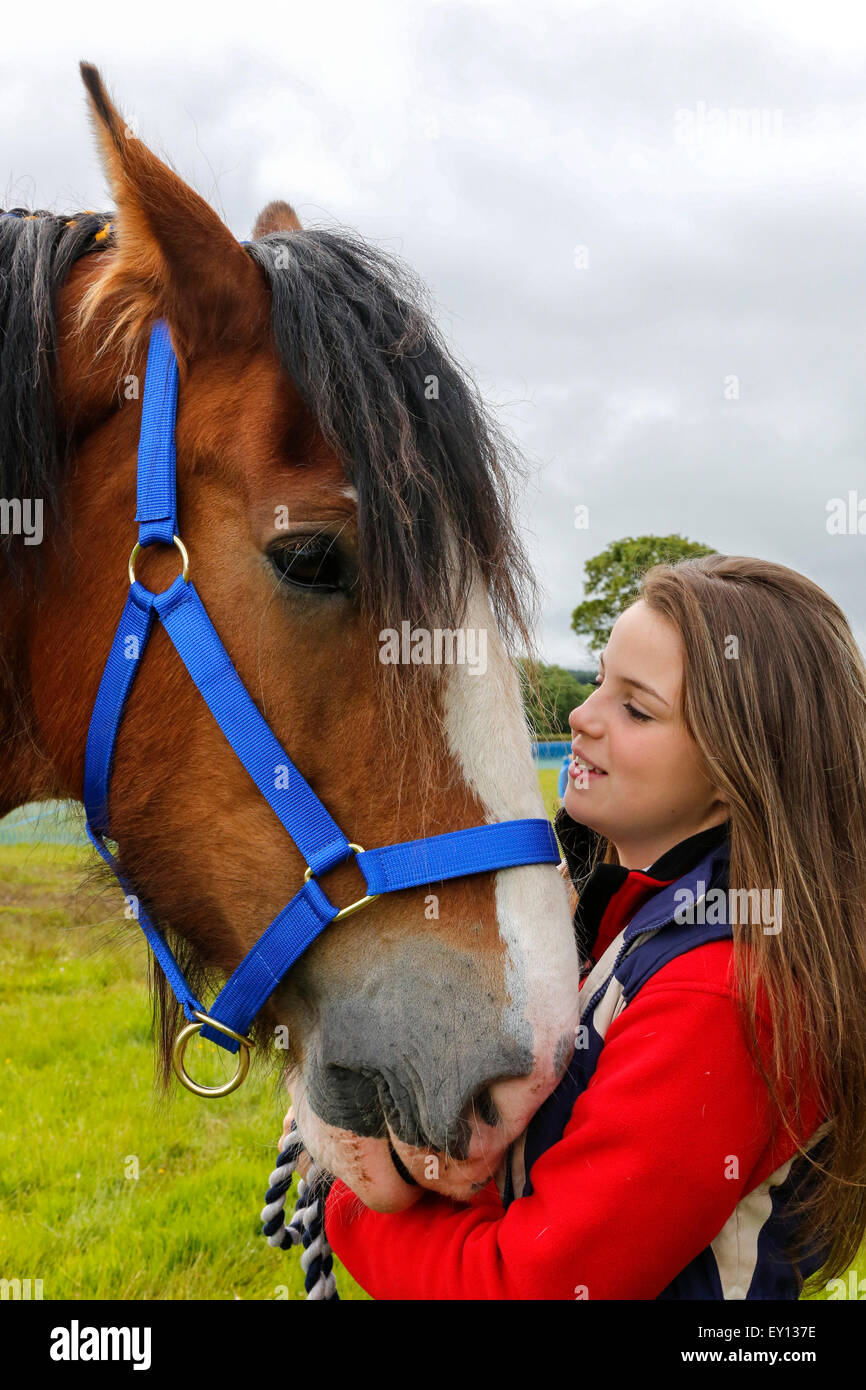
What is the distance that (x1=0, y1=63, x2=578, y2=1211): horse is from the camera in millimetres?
1761

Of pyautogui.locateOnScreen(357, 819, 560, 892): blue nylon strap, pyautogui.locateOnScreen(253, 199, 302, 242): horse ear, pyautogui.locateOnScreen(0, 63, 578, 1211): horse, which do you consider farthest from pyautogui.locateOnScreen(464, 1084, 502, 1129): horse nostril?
pyautogui.locateOnScreen(253, 199, 302, 242): horse ear

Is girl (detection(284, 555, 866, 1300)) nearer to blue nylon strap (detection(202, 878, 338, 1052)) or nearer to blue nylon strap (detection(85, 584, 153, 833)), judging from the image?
blue nylon strap (detection(202, 878, 338, 1052))

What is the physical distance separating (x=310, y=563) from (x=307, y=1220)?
144 centimetres

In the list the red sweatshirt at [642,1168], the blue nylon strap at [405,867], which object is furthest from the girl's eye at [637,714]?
the red sweatshirt at [642,1168]

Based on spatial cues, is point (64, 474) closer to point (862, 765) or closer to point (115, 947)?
point (115, 947)

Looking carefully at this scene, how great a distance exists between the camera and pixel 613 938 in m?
2.23

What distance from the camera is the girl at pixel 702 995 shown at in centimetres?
168

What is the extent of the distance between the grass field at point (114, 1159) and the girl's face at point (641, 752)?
41.7 inches

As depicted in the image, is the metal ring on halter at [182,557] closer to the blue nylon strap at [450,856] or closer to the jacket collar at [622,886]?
the blue nylon strap at [450,856]

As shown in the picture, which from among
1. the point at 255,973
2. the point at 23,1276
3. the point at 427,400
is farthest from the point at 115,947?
the point at 23,1276

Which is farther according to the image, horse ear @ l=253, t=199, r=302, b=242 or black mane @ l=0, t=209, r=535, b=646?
horse ear @ l=253, t=199, r=302, b=242

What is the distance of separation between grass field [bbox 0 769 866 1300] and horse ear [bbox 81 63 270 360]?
135 cm

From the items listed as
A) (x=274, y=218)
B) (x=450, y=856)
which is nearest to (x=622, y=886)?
(x=450, y=856)

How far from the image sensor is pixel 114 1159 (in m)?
4.43
